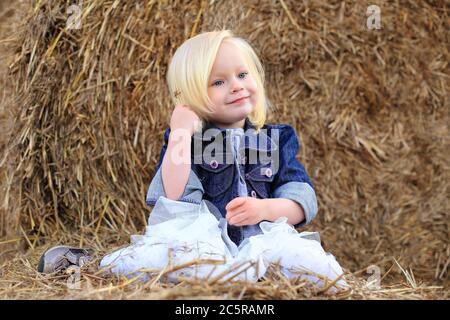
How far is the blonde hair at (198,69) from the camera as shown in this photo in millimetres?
1762

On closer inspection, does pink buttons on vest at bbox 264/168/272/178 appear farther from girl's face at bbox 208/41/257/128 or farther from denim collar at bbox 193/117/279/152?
girl's face at bbox 208/41/257/128

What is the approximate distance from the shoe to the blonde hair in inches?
18.6

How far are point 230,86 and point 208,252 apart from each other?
1.48 feet

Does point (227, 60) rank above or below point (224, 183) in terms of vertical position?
above

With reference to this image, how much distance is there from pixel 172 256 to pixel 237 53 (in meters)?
0.56

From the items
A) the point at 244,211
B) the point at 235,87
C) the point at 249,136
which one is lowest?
the point at 244,211

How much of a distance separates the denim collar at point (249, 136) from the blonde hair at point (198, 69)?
0.02 metres

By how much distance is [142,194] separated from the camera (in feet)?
7.68

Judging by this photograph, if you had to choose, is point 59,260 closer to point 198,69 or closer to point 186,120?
point 186,120

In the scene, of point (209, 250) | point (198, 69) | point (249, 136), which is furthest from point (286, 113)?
point (209, 250)

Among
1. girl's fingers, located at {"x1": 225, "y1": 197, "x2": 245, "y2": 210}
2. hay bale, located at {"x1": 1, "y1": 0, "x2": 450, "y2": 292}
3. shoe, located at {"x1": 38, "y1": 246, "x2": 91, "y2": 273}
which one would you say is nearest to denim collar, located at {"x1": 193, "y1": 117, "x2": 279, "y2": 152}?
girl's fingers, located at {"x1": 225, "y1": 197, "x2": 245, "y2": 210}

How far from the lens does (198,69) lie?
1.76 metres
